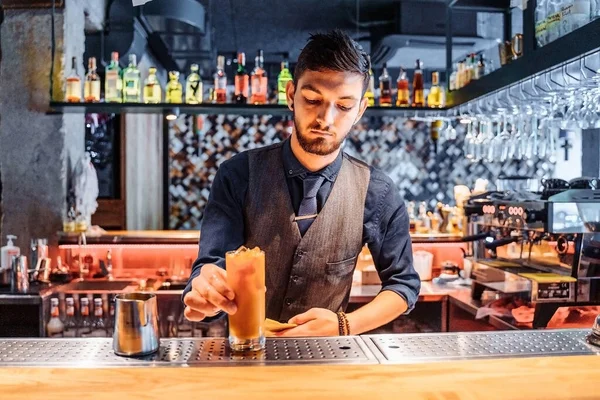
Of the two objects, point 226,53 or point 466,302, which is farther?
point 226,53

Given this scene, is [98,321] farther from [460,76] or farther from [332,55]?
[460,76]

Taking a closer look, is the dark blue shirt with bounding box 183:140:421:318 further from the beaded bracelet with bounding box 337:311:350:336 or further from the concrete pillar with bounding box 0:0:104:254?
the concrete pillar with bounding box 0:0:104:254

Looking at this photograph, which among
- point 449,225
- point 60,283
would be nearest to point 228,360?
point 60,283

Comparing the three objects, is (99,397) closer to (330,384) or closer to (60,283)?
(330,384)

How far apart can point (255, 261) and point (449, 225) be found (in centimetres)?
358

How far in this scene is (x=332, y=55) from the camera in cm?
172

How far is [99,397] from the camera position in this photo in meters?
1.10

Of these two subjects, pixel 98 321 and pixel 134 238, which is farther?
pixel 134 238

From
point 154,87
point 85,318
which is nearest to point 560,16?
point 154,87

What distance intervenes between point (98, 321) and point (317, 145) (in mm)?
2468

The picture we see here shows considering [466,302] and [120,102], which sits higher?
[120,102]

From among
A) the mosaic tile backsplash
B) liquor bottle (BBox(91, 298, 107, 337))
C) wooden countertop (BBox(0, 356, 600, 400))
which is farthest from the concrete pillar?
the mosaic tile backsplash

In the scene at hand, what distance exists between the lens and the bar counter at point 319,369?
1130mm

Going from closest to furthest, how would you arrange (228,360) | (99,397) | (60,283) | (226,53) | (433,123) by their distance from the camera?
(99,397)
(228,360)
(60,283)
(433,123)
(226,53)
